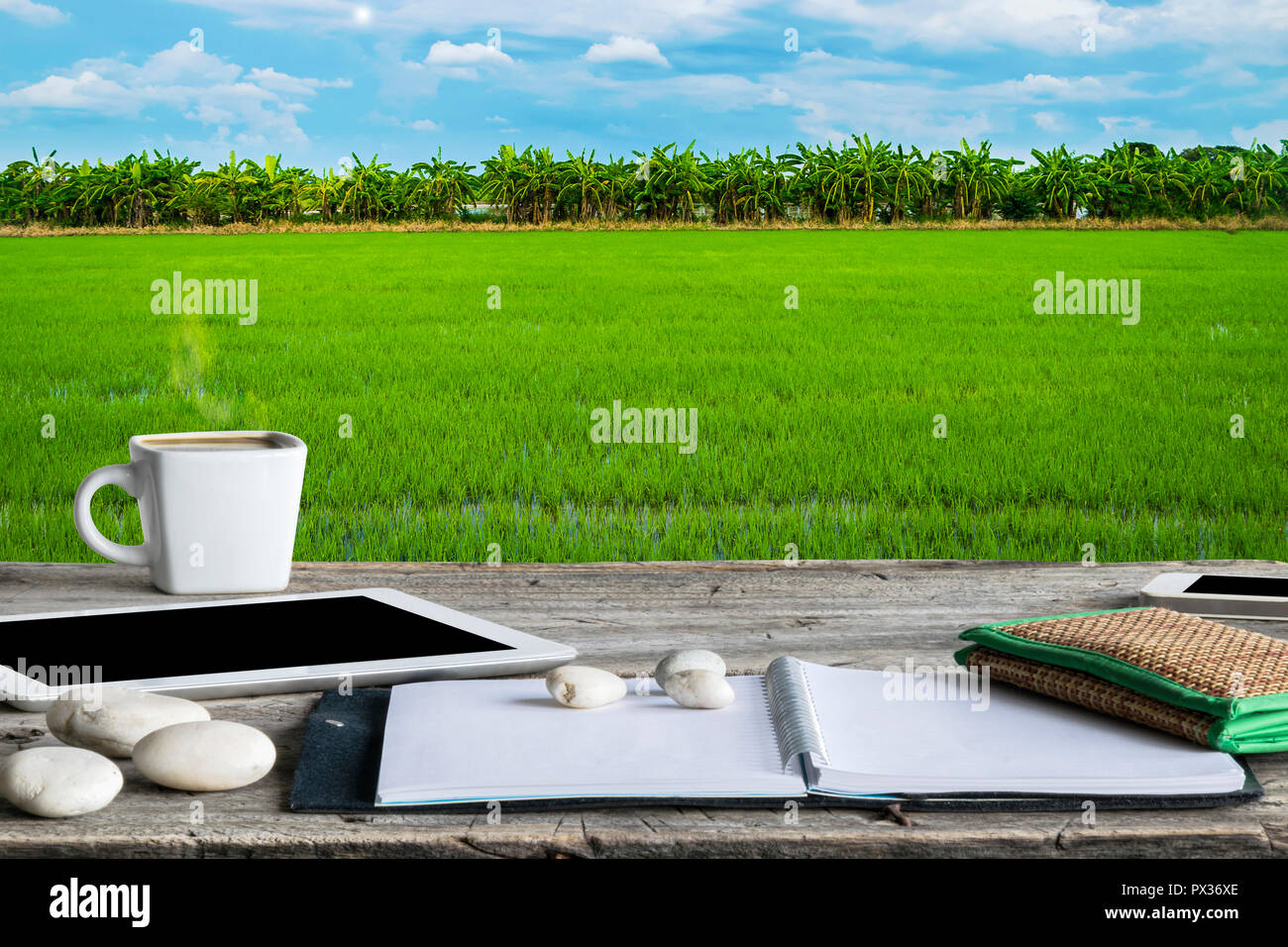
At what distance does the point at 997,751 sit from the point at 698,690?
19 cm

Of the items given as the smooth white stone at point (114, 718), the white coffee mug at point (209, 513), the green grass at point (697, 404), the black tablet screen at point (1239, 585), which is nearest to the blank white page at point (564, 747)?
the smooth white stone at point (114, 718)

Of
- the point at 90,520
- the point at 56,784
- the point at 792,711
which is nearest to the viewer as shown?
the point at 56,784

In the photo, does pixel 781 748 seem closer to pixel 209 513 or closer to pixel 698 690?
pixel 698 690

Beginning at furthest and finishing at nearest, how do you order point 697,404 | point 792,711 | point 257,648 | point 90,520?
point 697,404 → point 90,520 → point 257,648 → point 792,711

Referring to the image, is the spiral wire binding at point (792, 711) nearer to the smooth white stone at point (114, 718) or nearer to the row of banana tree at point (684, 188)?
the smooth white stone at point (114, 718)

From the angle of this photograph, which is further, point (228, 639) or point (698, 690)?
point (228, 639)

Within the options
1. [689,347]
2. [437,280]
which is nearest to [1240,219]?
[437,280]

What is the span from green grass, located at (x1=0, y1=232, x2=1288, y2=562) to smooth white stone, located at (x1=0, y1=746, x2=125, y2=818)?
2203mm

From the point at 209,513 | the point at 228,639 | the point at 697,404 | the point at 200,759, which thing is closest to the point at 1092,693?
the point at 200,759

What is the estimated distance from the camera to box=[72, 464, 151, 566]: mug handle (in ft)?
4.06

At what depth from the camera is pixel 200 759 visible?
70cm

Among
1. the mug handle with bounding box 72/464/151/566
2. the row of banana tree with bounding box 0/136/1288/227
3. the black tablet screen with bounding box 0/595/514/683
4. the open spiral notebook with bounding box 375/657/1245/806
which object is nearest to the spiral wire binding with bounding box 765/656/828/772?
the open spiral notebook with bounding box 375/657/1245/806

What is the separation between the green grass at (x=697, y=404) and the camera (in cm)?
330
